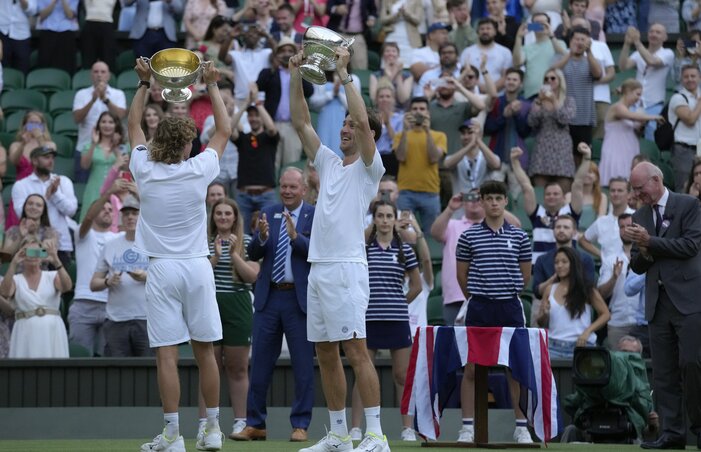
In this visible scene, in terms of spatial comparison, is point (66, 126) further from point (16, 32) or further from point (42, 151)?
point (42, 151)

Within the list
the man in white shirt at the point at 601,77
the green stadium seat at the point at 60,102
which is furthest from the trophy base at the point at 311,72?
the green stadium seat at the point at 60,102

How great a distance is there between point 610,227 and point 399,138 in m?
2.53

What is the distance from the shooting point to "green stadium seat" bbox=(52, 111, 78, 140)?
16562 mm

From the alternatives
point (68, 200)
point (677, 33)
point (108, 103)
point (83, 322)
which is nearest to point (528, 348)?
point (83, 322)

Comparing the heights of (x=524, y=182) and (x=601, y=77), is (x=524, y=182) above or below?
below

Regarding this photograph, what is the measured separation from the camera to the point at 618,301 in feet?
41.9

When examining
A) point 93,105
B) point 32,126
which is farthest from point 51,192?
point 93,105

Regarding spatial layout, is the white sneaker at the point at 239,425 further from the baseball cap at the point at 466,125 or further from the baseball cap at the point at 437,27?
the baseball cap at the point at 437,27

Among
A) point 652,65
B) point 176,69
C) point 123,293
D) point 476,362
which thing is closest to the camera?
point 176,69

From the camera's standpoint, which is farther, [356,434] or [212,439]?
[356,434]

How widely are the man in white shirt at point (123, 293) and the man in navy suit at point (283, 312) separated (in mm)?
2084

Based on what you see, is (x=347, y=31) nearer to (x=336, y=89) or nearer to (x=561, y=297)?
(x=336, y=89)

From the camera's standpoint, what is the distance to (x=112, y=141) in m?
14.8

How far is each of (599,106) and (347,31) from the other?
334cm
